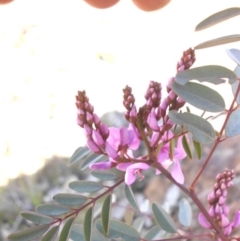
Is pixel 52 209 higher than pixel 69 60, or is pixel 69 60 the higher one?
pixel 69 60

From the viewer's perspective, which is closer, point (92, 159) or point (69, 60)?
point (92, 159)

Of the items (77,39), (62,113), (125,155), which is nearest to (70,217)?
(125,155)

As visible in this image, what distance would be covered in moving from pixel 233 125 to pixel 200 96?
0.05 meters

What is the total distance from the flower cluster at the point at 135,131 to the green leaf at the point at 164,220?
0.11 m

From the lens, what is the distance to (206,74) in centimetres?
37

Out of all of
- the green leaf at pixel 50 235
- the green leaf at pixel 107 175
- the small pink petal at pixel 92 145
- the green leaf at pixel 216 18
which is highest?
the green leaf at pixel 216 18

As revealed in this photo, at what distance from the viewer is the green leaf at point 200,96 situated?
366mm

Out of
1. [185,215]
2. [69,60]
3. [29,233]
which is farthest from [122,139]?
[69,60]

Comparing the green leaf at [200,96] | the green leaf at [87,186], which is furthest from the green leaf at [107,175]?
the green leaf at [200,96]

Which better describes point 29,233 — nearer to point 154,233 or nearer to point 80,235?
point 80,235

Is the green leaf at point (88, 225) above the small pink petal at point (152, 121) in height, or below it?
below

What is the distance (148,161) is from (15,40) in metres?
0.61

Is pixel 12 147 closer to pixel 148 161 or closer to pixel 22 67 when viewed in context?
pixel 22 67

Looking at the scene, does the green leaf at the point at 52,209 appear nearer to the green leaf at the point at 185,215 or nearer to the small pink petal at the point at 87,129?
the small pink petal at the point at 87,129
